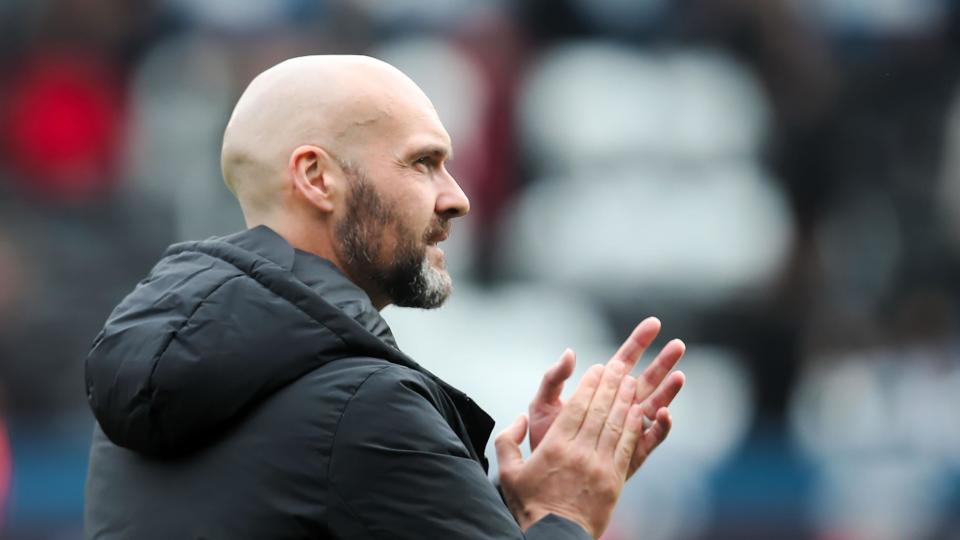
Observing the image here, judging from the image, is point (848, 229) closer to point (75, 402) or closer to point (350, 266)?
point (75, 402)

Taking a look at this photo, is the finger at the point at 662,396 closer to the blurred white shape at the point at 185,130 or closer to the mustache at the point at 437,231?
the mustache at the point at 437,231

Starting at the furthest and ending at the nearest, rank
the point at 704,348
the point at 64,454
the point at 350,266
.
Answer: the point at 704,348, the point at 64,454, the point at 350,266

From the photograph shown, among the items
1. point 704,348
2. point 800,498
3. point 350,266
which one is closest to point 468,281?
point 704,348

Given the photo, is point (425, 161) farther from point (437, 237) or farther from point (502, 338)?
point (502, 338)

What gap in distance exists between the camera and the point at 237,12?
8.82 m

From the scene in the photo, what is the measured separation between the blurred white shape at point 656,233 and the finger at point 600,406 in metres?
5.33

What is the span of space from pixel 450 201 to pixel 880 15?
6.65 meters

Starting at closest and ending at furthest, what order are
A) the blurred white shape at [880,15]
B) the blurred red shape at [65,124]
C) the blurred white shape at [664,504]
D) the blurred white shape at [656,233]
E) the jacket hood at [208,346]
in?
1. the jacket hood at [208,346]
2. the blurred white shape at [664,504]
3. the blurred white shape at [656,233]
4. the blurred red shape at [65,124]
5. the blurred white shape at [880,15]

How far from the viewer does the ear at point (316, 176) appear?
2.92m

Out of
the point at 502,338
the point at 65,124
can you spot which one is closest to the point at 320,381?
the point at 502,338

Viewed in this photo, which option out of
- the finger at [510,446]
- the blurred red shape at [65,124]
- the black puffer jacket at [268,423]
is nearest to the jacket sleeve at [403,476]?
the black puffer jacket at [268,423]

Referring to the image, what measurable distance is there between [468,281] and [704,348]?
1.12 metres

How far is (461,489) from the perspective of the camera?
2635mm

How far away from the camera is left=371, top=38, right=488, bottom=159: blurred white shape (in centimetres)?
833
